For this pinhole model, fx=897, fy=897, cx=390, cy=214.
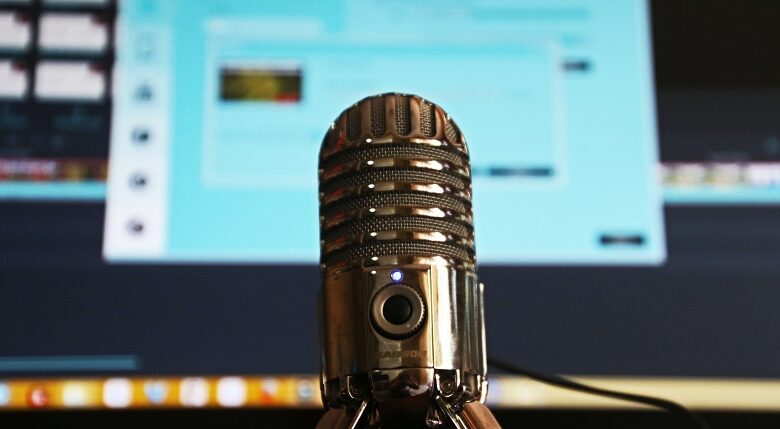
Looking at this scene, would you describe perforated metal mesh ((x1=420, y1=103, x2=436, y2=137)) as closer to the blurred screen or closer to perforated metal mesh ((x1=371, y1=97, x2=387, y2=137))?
perforated metal mesh ((x1=371, y1=97, x2=387, y2=137))

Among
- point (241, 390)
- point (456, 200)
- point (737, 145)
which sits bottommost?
point (241, 390)

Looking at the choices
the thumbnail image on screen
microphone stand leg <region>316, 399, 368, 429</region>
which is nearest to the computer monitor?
the thumbnail image on screen

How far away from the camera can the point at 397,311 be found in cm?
47

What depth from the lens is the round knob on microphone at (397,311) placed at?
469 millimetres

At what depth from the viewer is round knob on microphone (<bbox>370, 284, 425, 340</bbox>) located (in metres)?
0.47

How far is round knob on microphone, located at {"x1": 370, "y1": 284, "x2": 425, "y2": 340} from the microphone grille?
2cm

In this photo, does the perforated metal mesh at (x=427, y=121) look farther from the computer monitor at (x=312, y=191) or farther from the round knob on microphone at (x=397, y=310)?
the computer monitor at (x=312, y=191)

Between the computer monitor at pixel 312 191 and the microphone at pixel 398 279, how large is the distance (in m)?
0.60

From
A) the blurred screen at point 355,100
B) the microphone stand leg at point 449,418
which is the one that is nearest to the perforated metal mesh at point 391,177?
the microphone stand leg at point 449,418

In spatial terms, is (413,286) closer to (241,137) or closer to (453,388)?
(453,388)

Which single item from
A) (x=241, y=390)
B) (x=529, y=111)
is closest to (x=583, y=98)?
(x=529, y=111)

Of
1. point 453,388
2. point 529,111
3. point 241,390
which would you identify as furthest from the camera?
point 529,111

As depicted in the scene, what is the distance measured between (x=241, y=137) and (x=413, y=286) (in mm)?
699

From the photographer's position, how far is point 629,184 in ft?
3.73
